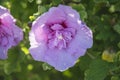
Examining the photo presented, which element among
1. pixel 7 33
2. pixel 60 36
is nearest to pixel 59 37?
pixel 60 36

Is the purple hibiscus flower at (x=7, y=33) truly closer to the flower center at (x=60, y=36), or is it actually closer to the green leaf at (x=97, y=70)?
the flower center at (x=60, y=36)

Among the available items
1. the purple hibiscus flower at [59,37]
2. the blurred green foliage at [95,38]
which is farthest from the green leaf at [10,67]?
the purple hibiscus flower at [59,37]

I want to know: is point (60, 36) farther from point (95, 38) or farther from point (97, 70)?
point (95, 38)

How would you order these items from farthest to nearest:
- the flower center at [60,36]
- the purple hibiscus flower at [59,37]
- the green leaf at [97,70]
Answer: the green leaf at [97,70] < the flower center at [60,36] < the purple hibiscus flower at [59,37]

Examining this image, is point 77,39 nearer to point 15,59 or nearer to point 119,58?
point 119,58

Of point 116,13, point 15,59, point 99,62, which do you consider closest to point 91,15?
point 116,13

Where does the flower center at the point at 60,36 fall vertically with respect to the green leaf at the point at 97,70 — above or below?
A: above

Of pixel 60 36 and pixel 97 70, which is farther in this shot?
pixel 97 70
